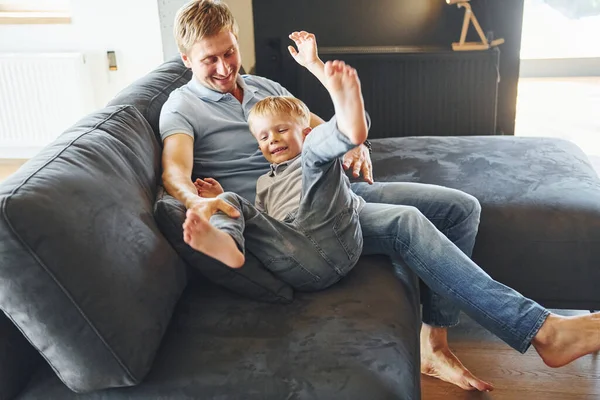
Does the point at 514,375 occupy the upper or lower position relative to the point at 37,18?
lower

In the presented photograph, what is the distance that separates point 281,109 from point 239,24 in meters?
1.70

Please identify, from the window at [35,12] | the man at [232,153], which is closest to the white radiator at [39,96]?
the window at [35,12]

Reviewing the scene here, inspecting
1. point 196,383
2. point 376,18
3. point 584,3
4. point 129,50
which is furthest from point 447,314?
point 584,3

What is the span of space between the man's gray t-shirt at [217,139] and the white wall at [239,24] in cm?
88

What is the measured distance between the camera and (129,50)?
3.77 m

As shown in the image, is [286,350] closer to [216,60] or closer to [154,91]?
[216,60]

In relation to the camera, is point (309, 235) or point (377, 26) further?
point (377, 26)

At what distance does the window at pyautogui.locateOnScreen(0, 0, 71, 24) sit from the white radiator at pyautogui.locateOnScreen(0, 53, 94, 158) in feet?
0.62

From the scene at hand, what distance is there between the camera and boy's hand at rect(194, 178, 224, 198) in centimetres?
174

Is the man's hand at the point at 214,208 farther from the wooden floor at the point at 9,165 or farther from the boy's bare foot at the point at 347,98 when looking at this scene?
the wooden floor at the point at 9,165

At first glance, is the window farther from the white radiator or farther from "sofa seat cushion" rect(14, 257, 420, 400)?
"sofa seat cushion" rect(14, 257, 420, 400)

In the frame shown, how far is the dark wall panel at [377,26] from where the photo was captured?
11.6 feet

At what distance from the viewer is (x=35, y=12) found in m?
3.97

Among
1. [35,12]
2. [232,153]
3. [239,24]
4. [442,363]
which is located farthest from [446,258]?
[35,12]
